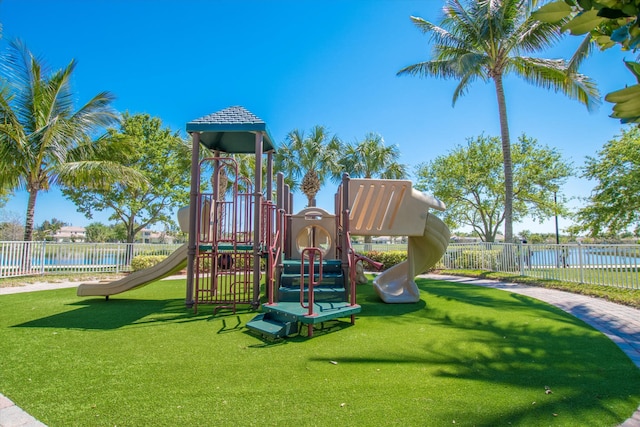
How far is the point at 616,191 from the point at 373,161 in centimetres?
1582

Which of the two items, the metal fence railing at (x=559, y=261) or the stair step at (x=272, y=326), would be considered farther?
the metal fence railing at (x=559, y=261)

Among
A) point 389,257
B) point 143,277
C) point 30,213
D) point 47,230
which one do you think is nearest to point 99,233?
point 47,230

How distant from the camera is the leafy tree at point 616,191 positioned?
16703mm

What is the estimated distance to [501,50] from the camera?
14.7 meters

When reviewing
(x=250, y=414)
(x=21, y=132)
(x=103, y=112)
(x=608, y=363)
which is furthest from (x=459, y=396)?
(x=103, y=112)

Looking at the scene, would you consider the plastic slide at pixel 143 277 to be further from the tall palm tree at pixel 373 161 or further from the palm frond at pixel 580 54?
the tall palm tree at pixel 373 161

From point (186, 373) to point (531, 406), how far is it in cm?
328

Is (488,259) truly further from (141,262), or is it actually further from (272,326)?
(141,262)

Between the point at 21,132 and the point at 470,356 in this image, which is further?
the point at 21,132

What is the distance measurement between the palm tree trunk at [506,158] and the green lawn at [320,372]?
8887 millimetres

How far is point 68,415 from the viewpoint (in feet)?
9.26

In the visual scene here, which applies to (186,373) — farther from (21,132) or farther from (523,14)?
(523,14)

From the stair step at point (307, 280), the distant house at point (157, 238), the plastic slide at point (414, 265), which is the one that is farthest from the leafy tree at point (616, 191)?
the distant house at point (157, 238)

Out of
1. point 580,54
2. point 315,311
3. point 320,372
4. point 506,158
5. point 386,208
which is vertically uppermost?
point 580,54
